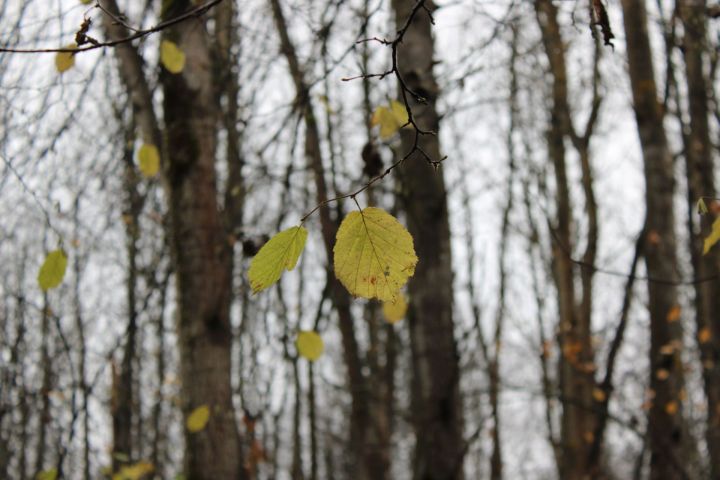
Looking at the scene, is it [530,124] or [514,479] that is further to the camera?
[514,479]

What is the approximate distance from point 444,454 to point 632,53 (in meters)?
2.16

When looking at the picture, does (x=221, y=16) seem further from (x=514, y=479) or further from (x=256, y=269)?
(x=514, y=479)

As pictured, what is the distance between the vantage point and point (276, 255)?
3.42 feet

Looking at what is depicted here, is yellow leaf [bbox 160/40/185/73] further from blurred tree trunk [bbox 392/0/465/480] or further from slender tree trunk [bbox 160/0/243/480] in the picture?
blurred tree trunk [bbox 392/0/465/480]

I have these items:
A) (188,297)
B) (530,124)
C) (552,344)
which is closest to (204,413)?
(188,297)

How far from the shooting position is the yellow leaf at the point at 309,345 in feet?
7.11

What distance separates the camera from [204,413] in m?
2.43

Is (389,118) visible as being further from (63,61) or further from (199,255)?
(199,255)

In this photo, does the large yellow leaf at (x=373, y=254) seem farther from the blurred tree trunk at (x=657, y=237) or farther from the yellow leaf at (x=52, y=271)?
the blurred tree trunk at (x=657, y=237)

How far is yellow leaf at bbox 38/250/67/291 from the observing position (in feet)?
5.37

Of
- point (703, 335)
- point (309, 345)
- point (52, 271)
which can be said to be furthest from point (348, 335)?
point (703, 335)

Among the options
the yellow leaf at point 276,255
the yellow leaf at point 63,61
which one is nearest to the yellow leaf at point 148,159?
the yellow leaf at point 63,61

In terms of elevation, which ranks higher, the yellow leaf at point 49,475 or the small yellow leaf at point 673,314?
the small yellow leaf at point 673,314

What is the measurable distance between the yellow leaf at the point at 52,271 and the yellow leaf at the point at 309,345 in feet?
2.65
